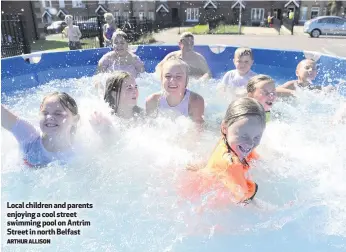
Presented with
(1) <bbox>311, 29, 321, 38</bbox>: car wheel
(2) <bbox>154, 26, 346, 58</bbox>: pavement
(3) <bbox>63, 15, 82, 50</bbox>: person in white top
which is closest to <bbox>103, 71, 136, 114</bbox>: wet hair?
(3) <bbox>63, 15, 82, 50</bbox>: person in white top

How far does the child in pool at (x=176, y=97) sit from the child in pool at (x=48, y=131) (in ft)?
3.45

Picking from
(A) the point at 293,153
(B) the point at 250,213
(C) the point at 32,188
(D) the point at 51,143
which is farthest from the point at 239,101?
(C) the point at 32,188

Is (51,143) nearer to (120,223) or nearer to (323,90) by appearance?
(120,223)

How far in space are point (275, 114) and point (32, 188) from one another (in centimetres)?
316

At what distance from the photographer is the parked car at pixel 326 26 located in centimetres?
1930

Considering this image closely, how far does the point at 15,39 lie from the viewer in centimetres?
987

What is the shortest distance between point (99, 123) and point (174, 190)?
3.13 ft

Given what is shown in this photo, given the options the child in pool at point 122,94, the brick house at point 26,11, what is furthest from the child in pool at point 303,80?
the brick house at point 26,11

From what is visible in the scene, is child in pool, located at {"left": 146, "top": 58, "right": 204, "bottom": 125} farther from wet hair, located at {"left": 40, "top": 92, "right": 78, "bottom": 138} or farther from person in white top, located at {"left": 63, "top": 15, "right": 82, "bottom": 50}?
person in white top, located at {"left": 63, "top": 15, "right": 82, "bottom": 50}

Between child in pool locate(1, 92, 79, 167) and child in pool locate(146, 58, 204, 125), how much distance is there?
1.05 metres

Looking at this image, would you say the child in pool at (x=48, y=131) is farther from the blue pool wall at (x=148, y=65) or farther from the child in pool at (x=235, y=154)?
the blue pool wall at (x=148, y=65)

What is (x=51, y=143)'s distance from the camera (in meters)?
2.85

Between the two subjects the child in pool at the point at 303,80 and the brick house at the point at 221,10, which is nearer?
the child in pool at the point at 303,80

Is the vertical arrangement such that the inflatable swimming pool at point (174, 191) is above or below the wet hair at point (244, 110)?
below
